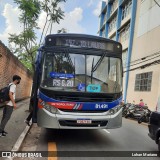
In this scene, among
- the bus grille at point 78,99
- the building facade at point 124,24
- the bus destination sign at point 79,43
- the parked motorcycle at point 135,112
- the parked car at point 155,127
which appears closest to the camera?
the parked car at point 155,127

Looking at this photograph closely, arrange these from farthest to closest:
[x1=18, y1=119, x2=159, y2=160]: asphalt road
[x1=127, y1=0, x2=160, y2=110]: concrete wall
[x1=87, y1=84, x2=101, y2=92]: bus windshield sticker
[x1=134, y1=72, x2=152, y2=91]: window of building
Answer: [x1=134, y1=72, x2=152, y2=91]: window of building, [x1=127, y1=0, x2=160, y2=110]: concrete wall, [x1=87, y1=84, x2=101, y2=92]: bus windshield sticker, [x1=18, y1=119, x2=159, y2=160]: asphalt road

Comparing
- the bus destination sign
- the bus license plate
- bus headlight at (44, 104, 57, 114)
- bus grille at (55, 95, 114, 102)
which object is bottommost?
the bus license plate

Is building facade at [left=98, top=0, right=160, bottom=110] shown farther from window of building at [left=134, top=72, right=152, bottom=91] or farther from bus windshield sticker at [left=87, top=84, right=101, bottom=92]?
bus windshield sticker at [left=87, top=84, right=101, bottom=92]

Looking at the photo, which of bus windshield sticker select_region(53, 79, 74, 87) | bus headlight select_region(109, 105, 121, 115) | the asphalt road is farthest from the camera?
bus headlight select_region(109, 105, 121, 115)

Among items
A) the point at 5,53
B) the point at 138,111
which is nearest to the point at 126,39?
the point at 138,111

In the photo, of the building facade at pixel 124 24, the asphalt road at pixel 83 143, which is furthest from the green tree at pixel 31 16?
the building facade at pixel 124 24

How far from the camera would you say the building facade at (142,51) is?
24391 mm

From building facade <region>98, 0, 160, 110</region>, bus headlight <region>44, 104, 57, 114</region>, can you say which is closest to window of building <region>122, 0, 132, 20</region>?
building facade <region>98, 0, 160, 110</region>

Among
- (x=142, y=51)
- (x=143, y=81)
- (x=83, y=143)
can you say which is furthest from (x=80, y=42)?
(x=142, y=51)

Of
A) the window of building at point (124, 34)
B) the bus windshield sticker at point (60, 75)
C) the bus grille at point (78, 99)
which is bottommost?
the bus grille at point (78, 99)

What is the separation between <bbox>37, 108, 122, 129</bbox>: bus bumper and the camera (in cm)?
790

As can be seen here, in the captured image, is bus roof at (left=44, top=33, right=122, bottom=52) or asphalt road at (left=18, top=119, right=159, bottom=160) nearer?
asphalt road at (left=18, top=119, right=159, bottom=160)

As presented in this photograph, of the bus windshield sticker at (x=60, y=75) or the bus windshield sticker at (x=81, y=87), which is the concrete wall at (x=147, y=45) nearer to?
the bus windshield sticker at (x=81, y=87)

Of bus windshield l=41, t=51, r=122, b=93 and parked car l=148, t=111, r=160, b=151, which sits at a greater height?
bus windshield l=41, t=51, r=122, b=93
